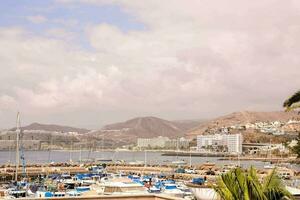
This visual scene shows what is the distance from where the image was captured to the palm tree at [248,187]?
6219mm

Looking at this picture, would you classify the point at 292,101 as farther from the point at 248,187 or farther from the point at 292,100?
the point at 248,187

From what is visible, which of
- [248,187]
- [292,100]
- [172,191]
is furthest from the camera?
[172,191]

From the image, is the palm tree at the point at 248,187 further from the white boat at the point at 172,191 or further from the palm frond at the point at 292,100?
the white boat at the point at 172,191

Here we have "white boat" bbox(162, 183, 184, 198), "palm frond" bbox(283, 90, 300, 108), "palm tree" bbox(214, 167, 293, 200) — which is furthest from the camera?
"white boat" bbox(162, 183, 184, 198)

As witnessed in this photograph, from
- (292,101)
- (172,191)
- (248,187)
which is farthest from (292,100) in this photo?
(172,191)

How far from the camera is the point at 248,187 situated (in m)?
6.29

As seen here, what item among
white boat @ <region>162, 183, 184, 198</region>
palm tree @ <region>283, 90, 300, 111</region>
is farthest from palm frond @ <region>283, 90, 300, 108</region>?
white boat @ <region>162, 183, 184, 198</region>

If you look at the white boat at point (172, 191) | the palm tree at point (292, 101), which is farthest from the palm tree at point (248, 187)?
the white boat at point (172, 191)

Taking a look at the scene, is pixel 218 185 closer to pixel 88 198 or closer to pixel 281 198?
pixel 281 198

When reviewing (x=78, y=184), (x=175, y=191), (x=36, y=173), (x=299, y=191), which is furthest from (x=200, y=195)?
(x=36, y=173)

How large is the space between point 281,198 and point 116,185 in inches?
702

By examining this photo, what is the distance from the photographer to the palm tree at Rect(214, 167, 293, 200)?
245 inches

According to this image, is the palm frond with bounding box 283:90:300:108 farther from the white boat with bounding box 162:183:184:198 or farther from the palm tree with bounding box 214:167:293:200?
the white boat with bounding box 162:183:184:198

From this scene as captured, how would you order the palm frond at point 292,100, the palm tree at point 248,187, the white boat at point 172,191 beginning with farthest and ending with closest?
the white boat at point 172,191 → the palm frond at point 292,100 → the palm tree at point 248,187
